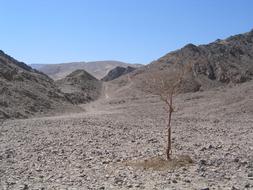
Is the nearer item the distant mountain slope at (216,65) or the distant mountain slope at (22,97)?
the distant mountain slope at (22,97)

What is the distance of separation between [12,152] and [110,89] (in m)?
65.7

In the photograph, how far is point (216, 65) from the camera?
76750 millimetres

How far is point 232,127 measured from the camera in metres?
32.3

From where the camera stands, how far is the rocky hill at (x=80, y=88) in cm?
6586

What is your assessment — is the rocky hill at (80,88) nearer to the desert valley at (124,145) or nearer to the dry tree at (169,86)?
the desert valley at (124,145)

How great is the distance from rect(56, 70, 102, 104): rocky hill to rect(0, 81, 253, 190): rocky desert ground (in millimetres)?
29061

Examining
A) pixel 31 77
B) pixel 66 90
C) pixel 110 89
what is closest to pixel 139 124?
pixel 31 77

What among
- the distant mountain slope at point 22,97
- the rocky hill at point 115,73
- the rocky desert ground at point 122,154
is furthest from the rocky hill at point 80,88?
the rocky hill at point 115,73

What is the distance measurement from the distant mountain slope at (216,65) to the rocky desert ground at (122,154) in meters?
27.0

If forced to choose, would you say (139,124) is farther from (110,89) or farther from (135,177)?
(110,89)

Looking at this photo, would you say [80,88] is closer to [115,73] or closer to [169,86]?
[115,73]

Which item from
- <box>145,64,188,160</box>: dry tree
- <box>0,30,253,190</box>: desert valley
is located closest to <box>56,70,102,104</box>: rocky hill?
<box>0,30,253,190</box>: desert valley

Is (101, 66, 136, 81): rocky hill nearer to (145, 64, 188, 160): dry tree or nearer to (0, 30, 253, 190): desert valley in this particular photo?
(0, 30, 253, 190): desert valley

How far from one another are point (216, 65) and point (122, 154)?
59.2 metres
